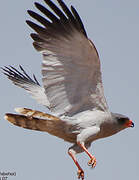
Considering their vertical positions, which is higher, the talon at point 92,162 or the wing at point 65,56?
the wing at point 65,56

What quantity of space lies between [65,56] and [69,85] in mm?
644

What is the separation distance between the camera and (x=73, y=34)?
38.1 ft

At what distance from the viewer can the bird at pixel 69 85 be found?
37.8 ft

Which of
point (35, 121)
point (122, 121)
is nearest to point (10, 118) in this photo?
point (35, 121)

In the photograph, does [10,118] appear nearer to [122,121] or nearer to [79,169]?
[79,169]

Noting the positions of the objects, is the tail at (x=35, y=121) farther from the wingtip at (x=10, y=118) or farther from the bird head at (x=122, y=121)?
the bird head at (x=122, y=121)

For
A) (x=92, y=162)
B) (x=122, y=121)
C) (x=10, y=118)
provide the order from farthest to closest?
(x=122, y=121), (x=10, y=118), (x=92, y=162)

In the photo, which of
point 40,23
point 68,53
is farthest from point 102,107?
point 40,23

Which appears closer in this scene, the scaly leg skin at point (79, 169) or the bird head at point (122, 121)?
the scaly leg skin at point (79, 169)

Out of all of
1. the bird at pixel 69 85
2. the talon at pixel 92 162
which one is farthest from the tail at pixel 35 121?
the talon at pixel 92 162

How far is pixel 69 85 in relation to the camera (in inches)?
467

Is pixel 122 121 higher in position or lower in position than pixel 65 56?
lower

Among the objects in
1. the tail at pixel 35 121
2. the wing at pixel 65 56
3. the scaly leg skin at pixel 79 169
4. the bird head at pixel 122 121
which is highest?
the wing at pixel 65 56

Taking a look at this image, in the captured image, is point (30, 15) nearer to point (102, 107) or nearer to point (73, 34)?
point (73, 34)
